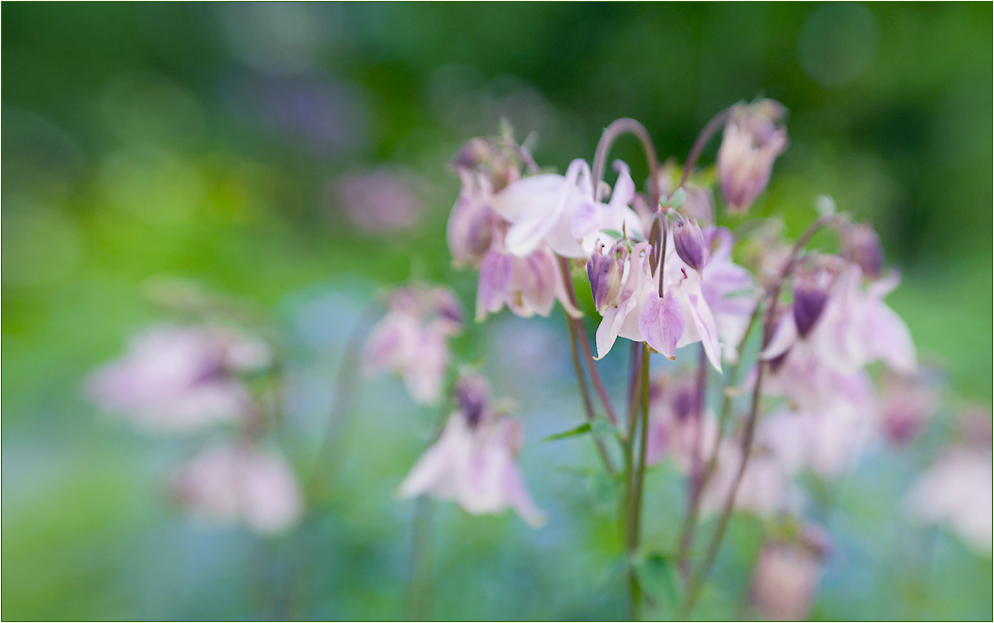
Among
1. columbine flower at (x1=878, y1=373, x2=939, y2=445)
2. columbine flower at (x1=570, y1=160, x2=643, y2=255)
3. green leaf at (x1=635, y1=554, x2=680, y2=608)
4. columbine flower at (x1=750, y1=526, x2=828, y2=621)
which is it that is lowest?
columbine flower at (x1=750, y1=526, x2=828, y2=621)

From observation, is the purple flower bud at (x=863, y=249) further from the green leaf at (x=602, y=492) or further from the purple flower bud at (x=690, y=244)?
the green leaf at (x=602, y=492)

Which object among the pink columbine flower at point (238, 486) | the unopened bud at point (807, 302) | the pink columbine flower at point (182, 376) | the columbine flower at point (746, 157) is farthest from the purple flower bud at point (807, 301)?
the pink columbine flower at point (238, 486)

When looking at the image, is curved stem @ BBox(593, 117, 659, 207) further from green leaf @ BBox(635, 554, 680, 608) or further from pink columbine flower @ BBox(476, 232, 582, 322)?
green leaf @ BBox(635, 554, 680, 608)

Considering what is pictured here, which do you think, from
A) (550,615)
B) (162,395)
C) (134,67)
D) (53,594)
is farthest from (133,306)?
(134,67)

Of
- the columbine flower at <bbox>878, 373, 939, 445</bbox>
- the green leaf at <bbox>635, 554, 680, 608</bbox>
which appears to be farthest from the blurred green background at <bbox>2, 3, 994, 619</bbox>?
the columbine flower at <bbox>878, 373, 939, 445</bbox>

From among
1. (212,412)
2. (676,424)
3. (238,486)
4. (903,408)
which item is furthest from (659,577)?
(212,412)

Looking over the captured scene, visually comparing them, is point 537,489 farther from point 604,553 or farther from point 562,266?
point 562,266
